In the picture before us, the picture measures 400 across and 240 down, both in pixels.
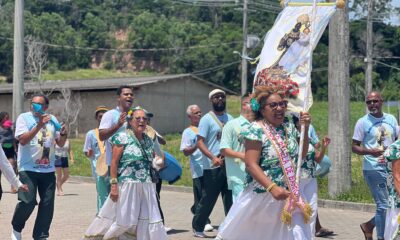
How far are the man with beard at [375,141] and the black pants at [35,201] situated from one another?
3721 mm

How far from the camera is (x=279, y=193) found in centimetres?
639

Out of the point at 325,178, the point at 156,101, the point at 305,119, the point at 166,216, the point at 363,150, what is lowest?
the point at 166,216

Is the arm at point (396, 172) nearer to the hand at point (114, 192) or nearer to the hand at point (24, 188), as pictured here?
the hand at point (114, 192)

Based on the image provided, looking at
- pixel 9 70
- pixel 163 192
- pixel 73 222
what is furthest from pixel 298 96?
pixel 9 70

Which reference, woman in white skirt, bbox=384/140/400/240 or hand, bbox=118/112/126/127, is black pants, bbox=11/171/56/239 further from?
woman in white skirt, bbox=384/140/400/240

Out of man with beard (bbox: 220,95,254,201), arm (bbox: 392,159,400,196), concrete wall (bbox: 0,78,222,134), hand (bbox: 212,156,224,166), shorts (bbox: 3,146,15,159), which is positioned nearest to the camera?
arm (bbox: 392,159,400,196)

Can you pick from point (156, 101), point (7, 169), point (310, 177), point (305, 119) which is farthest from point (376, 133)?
point (156, 101)

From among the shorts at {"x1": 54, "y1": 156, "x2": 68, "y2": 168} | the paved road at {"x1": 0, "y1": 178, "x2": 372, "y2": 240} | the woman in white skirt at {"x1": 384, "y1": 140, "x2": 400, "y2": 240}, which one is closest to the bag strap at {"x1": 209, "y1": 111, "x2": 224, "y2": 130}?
the paved road at {"x1": 0, "y1": 178, "x2": 372, "y2": 240}

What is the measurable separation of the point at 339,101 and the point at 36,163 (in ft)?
24.1

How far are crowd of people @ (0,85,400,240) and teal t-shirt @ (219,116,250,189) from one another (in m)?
0.01

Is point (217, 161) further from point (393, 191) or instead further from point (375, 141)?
point (393, 191)

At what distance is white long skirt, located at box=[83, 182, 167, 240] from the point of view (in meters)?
8.85

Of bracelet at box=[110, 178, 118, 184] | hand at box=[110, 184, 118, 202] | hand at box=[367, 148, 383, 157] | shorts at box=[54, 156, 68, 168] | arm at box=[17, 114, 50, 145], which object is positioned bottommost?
shorts at box=[54, 156, 68, 168]

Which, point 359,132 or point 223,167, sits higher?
point 359,132
